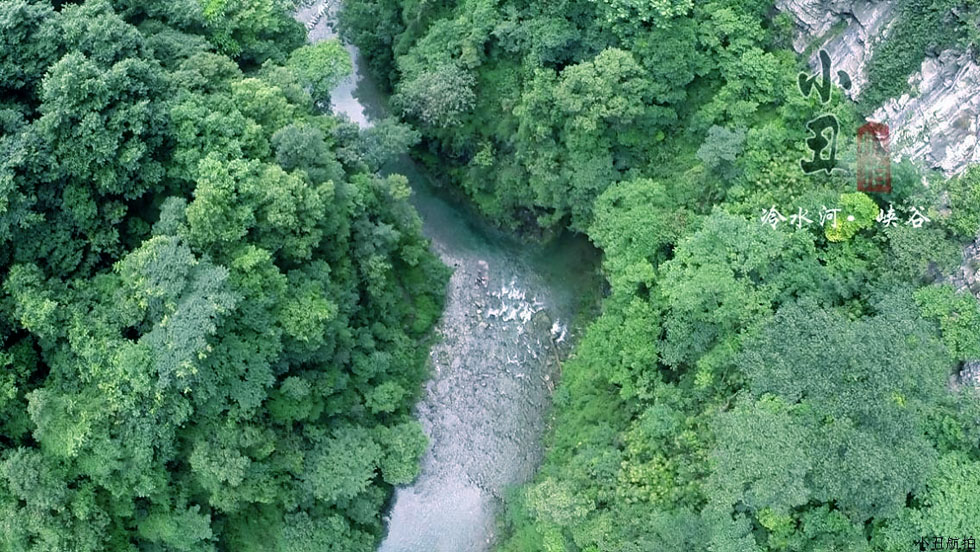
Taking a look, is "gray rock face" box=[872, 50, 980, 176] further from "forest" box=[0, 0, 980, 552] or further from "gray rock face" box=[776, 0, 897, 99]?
"gray rock face" box=[776, 0, 897, 99]

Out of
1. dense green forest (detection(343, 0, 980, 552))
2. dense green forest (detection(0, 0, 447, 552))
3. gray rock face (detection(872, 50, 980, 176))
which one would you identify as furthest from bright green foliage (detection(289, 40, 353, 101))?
gray rock face (detection(872, 50, 980, 176))

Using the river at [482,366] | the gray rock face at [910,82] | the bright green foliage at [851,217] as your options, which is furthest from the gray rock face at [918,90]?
the river at [482,366]

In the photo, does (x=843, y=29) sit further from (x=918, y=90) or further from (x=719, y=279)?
(x=719, y=279)

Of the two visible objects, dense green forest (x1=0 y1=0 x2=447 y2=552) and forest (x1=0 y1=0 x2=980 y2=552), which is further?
dense green forest (x1=0 y1=0 x2=447 y2=552)

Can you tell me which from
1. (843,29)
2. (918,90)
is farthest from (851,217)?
(843,29)

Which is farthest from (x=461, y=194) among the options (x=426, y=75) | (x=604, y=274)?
(x=604, y=274)

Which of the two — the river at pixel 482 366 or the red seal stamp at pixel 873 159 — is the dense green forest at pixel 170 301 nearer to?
the river at pixel 482 366

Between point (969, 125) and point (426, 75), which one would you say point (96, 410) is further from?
point (969, 125)
